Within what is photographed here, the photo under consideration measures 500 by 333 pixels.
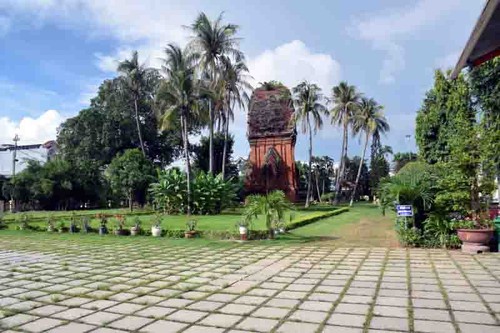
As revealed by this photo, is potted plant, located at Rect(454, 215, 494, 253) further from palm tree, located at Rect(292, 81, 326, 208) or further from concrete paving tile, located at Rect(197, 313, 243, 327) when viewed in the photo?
palm tree, located at Rect(292, 81, 326, 208)

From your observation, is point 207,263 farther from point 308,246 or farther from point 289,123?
point 289,123

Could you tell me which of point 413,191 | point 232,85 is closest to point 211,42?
point 232,85

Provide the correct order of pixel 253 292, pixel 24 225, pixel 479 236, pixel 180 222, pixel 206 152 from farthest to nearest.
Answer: pixel 206 152
pixel 180 222
pixel 24 225
pixel 479 236
pixel 253 292

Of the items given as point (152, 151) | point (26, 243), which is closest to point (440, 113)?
point (26, 243)

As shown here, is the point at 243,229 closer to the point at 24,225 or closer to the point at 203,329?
the point at 203,329

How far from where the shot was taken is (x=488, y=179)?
347 inches

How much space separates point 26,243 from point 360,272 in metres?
9.06

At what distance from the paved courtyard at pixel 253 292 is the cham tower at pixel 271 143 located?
21.8 meters

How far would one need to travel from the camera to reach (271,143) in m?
30.8

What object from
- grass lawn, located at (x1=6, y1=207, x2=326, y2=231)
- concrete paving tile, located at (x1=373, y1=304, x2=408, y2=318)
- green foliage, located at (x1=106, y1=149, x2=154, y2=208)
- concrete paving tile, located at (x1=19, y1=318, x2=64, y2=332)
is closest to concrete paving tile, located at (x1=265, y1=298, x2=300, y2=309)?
concrete paving tile, located at (x1=373, y1=304, x2=408, y2=318)

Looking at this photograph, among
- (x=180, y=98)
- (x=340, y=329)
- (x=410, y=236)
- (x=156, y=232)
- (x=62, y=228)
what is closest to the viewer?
(x=340, y=329)

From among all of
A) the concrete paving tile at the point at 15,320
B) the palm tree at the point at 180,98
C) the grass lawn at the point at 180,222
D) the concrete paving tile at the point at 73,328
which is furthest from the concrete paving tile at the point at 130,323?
the palm tree at the point at 180,98

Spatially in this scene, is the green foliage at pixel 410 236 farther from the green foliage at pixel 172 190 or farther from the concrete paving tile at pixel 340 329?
the green foliage at pixel 172 190

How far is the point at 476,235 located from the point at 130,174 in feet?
70.5
